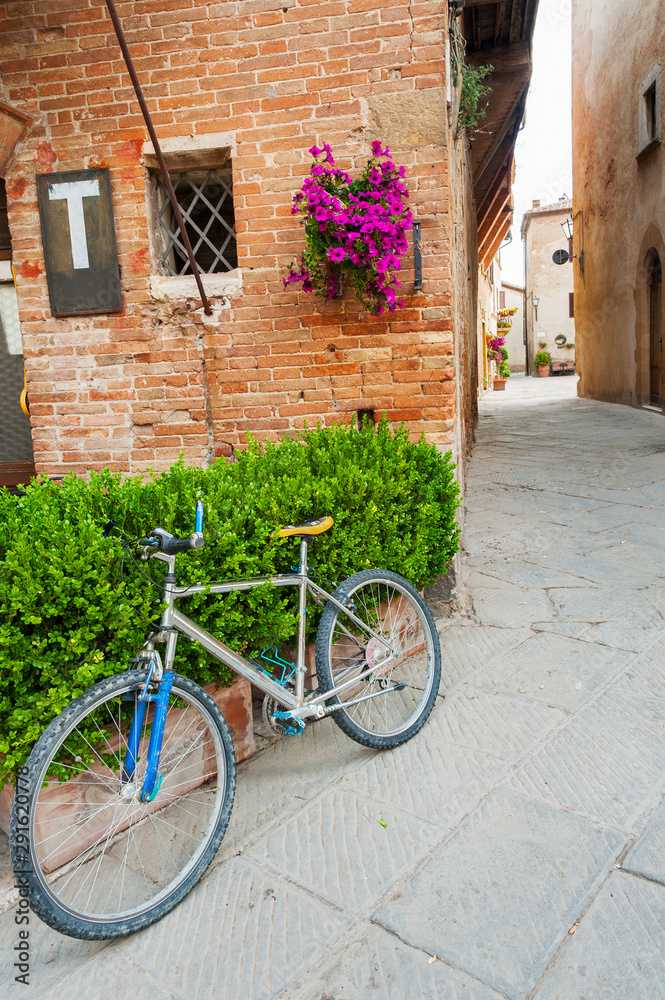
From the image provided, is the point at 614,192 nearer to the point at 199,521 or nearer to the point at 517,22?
the point at 517,22

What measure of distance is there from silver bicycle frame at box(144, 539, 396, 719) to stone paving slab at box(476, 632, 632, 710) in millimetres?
690

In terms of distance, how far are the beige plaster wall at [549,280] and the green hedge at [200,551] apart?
3784 centimetres

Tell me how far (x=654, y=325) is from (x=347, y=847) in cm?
1338

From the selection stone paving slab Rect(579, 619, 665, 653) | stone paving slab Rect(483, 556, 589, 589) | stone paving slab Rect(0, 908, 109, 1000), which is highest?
stone paving slab Rect(483, 556, 589, 589)

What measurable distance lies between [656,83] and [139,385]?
1160cm

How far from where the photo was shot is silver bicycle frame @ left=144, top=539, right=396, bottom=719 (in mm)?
2068

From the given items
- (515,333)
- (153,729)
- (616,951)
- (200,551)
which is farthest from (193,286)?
(515,333)

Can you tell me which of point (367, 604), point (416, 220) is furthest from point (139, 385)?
point (367, 604)

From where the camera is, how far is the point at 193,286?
14.6 feet

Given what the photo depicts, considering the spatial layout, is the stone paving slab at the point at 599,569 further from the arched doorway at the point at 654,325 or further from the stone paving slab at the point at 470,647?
the arched doorway at the point at 654,325

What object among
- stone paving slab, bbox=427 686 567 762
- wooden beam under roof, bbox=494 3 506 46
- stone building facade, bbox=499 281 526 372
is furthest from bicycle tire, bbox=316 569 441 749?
stone building facade, bbox=499 281 526 372

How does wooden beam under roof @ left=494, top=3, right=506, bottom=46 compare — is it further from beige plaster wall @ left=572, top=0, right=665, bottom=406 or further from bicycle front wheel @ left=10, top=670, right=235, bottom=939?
bicycle front wheel @ left=10, top=670, right=235, bottom=939

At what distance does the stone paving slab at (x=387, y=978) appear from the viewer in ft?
5.50

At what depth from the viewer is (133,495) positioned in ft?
8.57
